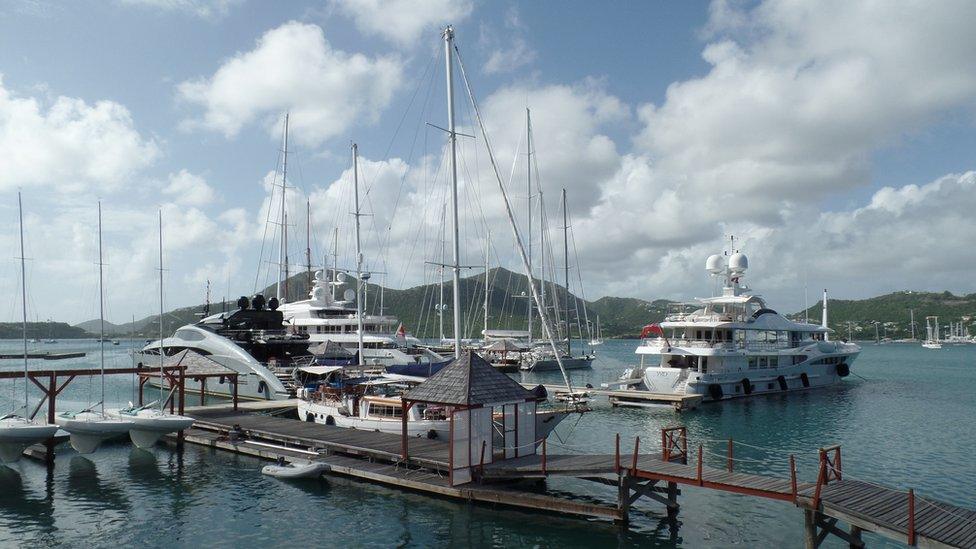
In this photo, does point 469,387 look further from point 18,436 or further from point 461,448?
point 18,436

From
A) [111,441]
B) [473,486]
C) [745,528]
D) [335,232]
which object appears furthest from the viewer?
[335,232]

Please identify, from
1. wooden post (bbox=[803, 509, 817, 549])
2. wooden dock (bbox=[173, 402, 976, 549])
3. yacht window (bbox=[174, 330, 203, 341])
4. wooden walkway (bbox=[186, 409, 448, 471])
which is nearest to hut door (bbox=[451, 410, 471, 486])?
wooden dock (bbox=[173, 402, 976, 549])

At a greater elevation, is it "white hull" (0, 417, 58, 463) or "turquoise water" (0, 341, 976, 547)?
"white hull" (0, 417, 58, 463)

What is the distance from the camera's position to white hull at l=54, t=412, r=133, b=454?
2895 cm

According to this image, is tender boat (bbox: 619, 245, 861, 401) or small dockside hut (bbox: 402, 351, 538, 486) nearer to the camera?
small dockside hut (bbox: 402, 351, 538, 486)

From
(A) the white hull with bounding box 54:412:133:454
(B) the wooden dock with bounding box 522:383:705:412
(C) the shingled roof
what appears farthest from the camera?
(B) the wooden dock with bounding box 522:383:705:412

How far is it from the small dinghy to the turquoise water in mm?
389

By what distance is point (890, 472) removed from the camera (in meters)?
28.5

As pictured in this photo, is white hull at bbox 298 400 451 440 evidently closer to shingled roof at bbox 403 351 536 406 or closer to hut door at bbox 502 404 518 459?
hut door at bbox 502 404 518 459

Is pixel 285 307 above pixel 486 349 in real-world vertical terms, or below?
above

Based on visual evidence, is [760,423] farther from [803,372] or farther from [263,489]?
[263,489]

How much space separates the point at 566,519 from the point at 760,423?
2718 cm

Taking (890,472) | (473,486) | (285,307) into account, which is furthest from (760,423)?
(285,307)

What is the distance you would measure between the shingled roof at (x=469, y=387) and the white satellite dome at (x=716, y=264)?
45020 mm
